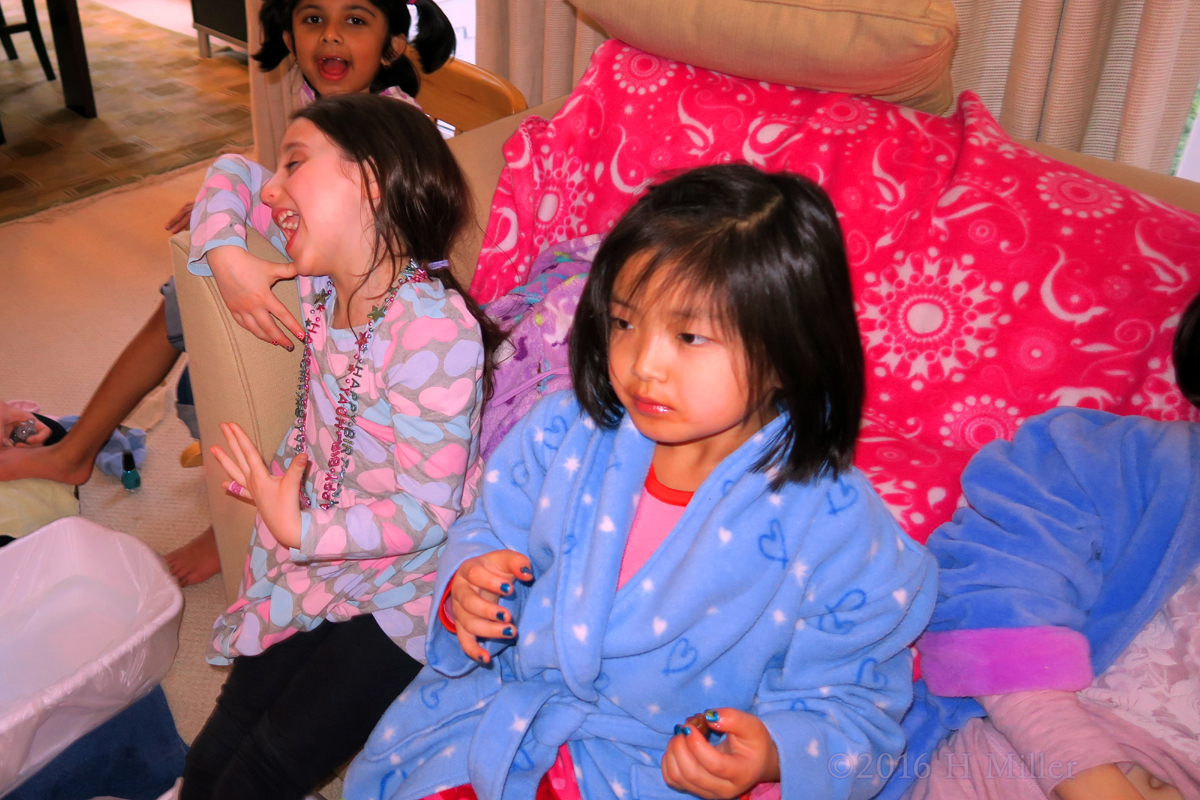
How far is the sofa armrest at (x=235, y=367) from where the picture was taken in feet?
3.81

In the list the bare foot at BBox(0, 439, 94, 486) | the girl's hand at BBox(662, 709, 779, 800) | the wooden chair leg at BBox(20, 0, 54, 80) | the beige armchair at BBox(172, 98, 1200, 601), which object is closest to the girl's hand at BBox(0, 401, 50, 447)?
the bare foot at BBox(0, 439, 94, 486)

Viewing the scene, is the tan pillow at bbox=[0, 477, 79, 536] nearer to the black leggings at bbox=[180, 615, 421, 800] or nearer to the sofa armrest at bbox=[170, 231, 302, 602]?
the sofa armrest at bbox=[170, 231, 302, 602]

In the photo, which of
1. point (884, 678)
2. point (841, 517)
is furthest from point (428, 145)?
point (884, 678)

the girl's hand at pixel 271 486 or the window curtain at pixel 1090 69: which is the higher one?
the window curtain at pixel 1090 69

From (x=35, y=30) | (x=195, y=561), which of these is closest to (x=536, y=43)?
(x=195, y=561)

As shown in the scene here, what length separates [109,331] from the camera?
91.3 inches

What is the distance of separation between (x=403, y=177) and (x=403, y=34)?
79 centimetres

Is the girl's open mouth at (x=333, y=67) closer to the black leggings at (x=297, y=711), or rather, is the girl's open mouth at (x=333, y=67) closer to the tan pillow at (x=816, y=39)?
the tan pillow at (x=816, y=39)

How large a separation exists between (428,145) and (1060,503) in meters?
0.88

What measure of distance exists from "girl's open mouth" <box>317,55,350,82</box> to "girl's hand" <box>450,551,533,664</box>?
1127mm

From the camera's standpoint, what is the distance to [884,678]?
853 mm

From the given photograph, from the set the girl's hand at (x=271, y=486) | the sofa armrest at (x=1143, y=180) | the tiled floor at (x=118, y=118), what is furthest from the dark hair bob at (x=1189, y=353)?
the tiled floor at (x=118, y=118)

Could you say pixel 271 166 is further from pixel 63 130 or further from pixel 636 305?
pixel 636 305

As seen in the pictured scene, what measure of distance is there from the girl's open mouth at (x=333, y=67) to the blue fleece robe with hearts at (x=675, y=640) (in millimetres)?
1042
